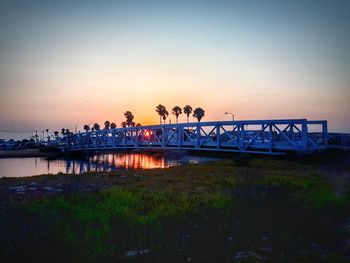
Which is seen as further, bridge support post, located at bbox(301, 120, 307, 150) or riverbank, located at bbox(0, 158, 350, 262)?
bridge support post, located at bbox(301, 120, 307, 150)

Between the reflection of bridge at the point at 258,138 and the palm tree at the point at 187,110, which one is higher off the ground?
the palm tree at the point at 187,110

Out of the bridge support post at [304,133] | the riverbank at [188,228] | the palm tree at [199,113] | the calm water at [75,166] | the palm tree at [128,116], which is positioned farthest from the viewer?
the palm tree at [128,116]

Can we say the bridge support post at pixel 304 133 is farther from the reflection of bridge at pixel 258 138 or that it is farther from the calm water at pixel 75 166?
the calm water at pixel 75 166

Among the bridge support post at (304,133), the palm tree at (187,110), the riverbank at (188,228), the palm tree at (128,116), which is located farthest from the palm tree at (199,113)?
the riverbank at (188,228)

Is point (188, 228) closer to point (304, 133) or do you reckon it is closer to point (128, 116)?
point (304, 133)

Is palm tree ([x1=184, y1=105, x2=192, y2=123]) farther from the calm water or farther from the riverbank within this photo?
the riverbank

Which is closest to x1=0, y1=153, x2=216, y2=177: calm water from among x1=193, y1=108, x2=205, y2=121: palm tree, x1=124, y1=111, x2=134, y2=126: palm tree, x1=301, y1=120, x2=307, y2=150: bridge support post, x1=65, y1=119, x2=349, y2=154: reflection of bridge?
x1=65, y1=119, x2=349, y2=154: reflection of bridge

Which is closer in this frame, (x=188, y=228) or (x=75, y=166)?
(x=188, y=228)

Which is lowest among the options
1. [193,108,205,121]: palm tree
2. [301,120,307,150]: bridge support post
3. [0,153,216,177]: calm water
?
[0,153,216,177]: calm water

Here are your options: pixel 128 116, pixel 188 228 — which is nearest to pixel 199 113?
pixel 128 116

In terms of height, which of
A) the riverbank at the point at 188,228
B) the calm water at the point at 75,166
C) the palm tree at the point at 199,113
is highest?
the palm tree at the point at 199,113

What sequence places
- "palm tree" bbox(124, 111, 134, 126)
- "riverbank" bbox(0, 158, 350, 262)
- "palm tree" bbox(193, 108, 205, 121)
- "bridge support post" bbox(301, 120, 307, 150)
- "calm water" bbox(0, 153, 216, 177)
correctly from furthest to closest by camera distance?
"palm tree" bbox(124, 111, 134, 126)
"palm tree" bbox(193, 108, 205, 121)
"calm water" bbox(0, 153, 216, 177)
"bridge support post" bbox(301, 120, 307, 150)
"riverbank" bbox(0, 158, 350, 262)

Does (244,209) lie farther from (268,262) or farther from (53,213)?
(53,213)

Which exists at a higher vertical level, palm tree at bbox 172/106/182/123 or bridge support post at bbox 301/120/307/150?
palm tree at bbox 172/106/182/123
